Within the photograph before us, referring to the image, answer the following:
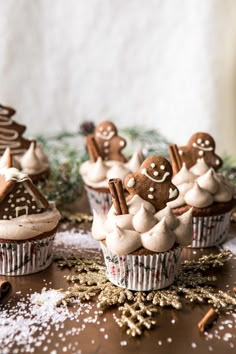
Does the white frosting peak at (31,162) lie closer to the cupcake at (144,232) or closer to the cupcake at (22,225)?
the cupcake at (22,225)

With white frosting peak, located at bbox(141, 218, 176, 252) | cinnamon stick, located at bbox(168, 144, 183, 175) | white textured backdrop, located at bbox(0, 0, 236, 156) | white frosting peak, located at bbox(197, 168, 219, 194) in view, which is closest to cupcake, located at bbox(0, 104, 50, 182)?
cinnamon stick, located at bbox(168, 144, 183, 175)

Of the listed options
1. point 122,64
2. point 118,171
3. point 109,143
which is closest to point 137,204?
point 118,171

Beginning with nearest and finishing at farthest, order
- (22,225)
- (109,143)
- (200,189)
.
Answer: (22,225) → (200,189) → (109,143)

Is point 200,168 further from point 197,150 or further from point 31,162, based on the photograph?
point 31,162

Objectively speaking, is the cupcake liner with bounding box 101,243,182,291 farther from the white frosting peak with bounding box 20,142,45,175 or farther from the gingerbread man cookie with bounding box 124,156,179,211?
the white frosting peak with bounding box 20,142,45,175

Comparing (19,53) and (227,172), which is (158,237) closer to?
(227,172)

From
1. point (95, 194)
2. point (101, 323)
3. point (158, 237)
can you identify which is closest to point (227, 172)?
point (95, 194)

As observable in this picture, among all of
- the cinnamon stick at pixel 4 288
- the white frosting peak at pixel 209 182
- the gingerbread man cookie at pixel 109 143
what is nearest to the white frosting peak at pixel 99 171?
the gingerbread man cookie at pixel 109 143
